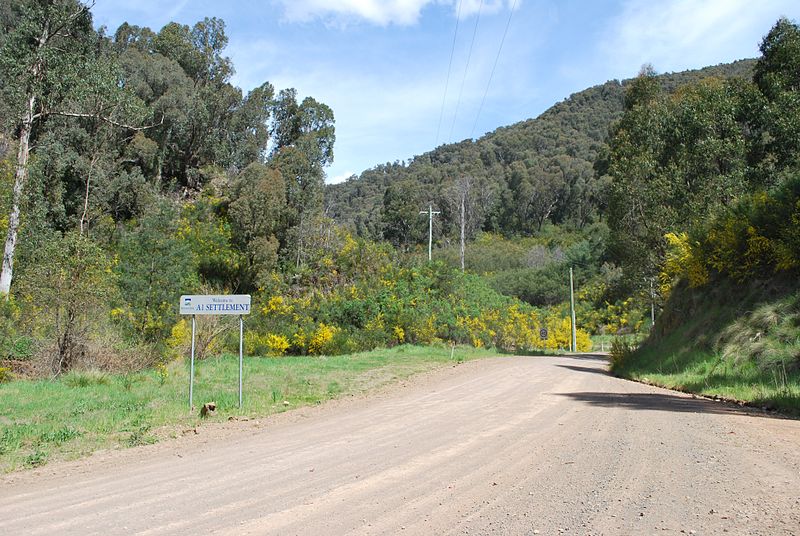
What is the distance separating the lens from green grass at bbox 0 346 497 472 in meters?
9.34

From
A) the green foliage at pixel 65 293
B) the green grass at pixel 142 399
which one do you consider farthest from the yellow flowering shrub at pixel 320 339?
the green foliage at pixel 65 293

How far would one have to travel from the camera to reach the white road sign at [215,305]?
1198cm

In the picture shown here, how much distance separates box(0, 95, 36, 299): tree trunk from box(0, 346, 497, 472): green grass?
658 cm

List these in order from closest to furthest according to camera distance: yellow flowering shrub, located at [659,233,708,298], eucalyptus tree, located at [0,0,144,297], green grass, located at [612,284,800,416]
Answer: green grass, located at [612,284,800,416], yellow flowering shrub, located at [659,233,708,298], eucalyptus tree, located at [0,0,144,297]

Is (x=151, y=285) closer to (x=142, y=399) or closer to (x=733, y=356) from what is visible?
(x=142, y=399)

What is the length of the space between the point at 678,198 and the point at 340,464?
88.8ft

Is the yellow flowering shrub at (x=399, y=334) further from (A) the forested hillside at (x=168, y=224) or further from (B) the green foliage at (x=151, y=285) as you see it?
(B) the green foliage at (x=151, y=285)

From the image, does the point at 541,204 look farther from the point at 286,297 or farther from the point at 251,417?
the point at 251,417

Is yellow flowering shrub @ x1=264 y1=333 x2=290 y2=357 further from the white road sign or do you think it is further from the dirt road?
the dirt road

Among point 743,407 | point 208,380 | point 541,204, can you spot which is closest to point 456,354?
point 208,380

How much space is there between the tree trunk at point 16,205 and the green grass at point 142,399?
6582mm

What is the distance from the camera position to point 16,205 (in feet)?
72.1

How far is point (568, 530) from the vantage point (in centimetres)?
459

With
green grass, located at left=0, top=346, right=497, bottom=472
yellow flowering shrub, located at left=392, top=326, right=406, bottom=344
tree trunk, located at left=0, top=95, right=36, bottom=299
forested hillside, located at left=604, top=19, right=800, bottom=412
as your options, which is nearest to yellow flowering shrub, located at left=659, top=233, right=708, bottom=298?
forested hillside, located at left=604, top=19, right=800, bottom=412
